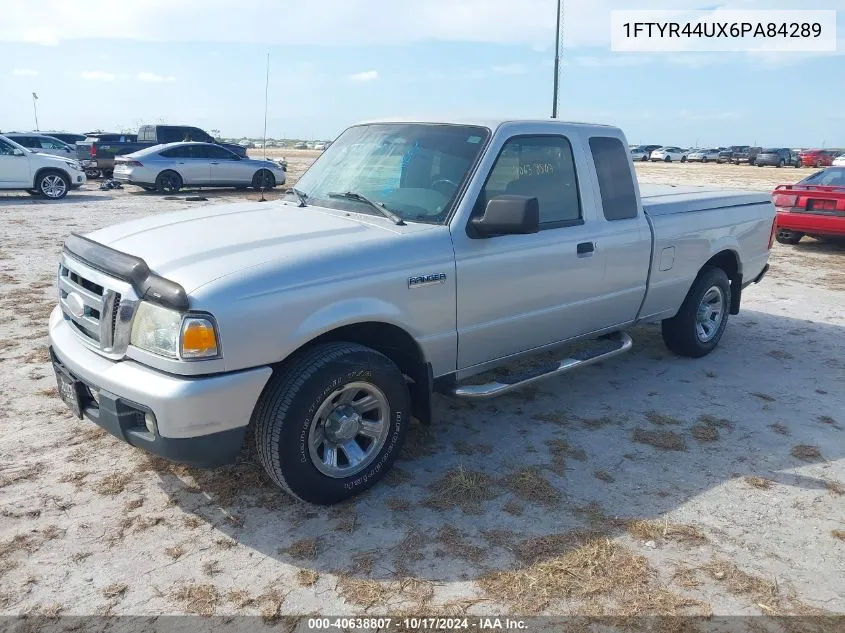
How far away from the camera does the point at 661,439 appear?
14.7 ft

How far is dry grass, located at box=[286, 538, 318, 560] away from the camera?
318 centimetres

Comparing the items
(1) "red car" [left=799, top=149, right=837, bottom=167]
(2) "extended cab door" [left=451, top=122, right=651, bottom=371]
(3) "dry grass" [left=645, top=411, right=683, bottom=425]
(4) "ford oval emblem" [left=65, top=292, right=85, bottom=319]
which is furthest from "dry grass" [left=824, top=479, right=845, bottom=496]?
(1) "red car" [left=799, top=149, right=837, bottom=167]

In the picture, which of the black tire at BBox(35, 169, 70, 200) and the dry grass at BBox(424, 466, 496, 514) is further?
the black tire at BBox(35, 169, 70, 200)

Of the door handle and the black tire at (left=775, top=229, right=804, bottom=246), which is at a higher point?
the black tire at (left=775, top=229, right=804, bottom=246)

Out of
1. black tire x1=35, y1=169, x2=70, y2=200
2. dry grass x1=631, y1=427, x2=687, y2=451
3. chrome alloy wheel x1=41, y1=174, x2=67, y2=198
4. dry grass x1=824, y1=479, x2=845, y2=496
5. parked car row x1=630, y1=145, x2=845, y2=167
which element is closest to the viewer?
dry grass x1=824, y1=479, x2=845, y2=496

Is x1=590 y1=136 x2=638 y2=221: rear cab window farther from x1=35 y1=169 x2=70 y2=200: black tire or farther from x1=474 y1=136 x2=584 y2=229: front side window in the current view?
x1=35 y1=169 x2=70 y2=200: black tire

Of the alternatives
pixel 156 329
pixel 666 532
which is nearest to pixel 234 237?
pixel 156 329

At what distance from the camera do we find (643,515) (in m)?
3.58

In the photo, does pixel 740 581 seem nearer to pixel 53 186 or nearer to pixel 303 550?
pixel 303 550

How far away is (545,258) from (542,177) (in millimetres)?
567

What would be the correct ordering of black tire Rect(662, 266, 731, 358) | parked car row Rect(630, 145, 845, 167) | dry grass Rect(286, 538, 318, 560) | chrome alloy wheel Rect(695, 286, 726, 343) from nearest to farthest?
dry grass Rect(286, 538, 318, 560) → black tire Rect(662, 266, 731, 358) → chrome alloy wheel Rect(695, 286, 726, 343) → parked car row Rect(630, 145, 845, 167)

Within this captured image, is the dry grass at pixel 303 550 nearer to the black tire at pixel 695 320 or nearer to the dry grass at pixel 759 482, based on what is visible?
the dry grass at pixel 759 482

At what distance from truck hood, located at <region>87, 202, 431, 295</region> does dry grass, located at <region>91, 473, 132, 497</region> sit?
1.26 metres

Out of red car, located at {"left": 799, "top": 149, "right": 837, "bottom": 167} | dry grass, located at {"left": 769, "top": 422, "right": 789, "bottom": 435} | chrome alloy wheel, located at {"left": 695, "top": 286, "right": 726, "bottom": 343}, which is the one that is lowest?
dry grass, located at {"left": 769, "top": 422, "right": 789, "bottom": 435}
